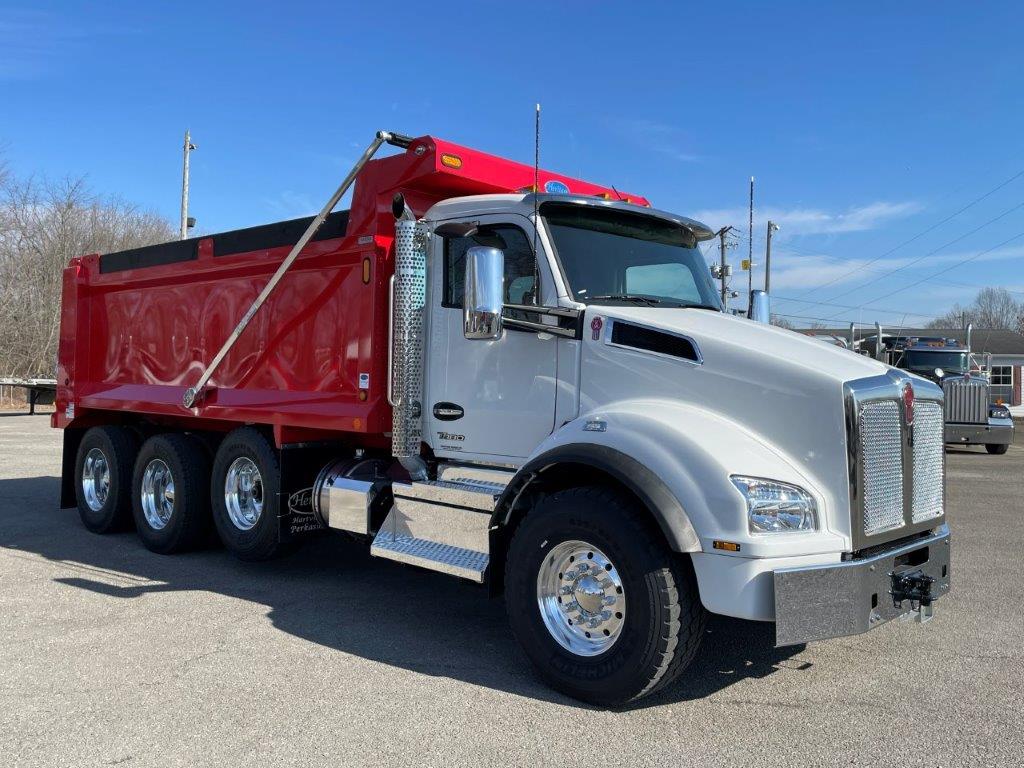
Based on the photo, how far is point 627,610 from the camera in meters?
4.04

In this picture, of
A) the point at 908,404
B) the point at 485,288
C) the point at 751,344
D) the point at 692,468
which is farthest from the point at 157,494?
the point at 908,404

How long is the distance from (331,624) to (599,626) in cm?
205

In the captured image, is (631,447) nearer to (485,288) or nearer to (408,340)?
(485,288)

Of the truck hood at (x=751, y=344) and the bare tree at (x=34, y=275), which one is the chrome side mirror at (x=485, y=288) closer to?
the truck hood at (x=751, y=344)

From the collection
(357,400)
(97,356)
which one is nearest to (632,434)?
(357,400)

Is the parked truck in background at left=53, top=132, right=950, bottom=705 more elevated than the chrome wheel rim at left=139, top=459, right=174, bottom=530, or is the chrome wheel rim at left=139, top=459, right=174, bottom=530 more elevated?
the parked truck in background at left=53, top=132, right=950, bottom=705

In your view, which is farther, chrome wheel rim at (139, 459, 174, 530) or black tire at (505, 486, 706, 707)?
chrome wheel rim at (139, 459, 174, 530)

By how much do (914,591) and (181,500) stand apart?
5979 millimetres

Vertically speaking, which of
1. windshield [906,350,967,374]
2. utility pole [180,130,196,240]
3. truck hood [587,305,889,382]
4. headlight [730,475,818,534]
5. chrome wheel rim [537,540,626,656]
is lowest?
chrome wheel rim [537,540,626,656]

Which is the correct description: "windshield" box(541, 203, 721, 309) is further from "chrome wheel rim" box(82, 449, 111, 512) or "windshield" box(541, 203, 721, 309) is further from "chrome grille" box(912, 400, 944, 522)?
"chrome wheel rim" box(82, 449, 111, 512)

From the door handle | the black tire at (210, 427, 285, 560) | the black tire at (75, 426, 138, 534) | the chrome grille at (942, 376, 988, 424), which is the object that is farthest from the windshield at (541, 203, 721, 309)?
the chrome grille at (942, 376, 988, 424)

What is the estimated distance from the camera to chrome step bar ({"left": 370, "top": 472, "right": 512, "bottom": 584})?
493 cm

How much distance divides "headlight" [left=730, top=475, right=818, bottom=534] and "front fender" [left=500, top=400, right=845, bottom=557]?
4 centimetres

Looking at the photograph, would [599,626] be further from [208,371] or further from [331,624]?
[208,371]
